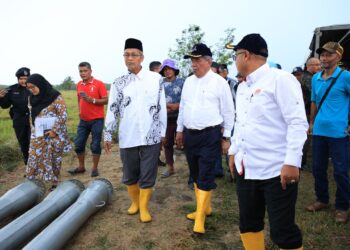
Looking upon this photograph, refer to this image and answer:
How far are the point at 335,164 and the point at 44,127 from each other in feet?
12.8

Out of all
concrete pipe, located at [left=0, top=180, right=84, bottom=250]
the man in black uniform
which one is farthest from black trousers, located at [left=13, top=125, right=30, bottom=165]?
concrete pipe, located at [left=0, top=180, right=84, bottom=250]

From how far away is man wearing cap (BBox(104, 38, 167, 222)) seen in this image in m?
3.82

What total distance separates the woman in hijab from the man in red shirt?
760 mm

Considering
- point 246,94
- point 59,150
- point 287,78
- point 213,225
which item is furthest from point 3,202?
point 287,78

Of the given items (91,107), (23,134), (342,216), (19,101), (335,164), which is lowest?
(342,216)

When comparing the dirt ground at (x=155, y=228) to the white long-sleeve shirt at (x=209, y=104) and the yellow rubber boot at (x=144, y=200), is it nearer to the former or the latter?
the yellow rubber boot at (x=144, y=200)

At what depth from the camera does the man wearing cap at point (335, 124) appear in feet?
12.1

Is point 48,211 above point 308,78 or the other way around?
the other way around

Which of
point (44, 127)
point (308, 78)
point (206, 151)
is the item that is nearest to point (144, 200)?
point (206, 151)

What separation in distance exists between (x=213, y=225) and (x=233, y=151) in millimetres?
1442

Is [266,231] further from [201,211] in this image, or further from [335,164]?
[335,164]

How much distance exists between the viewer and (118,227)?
12.7 ft

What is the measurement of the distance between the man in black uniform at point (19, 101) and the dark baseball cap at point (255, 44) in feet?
15.1

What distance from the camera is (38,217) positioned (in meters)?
3.51
